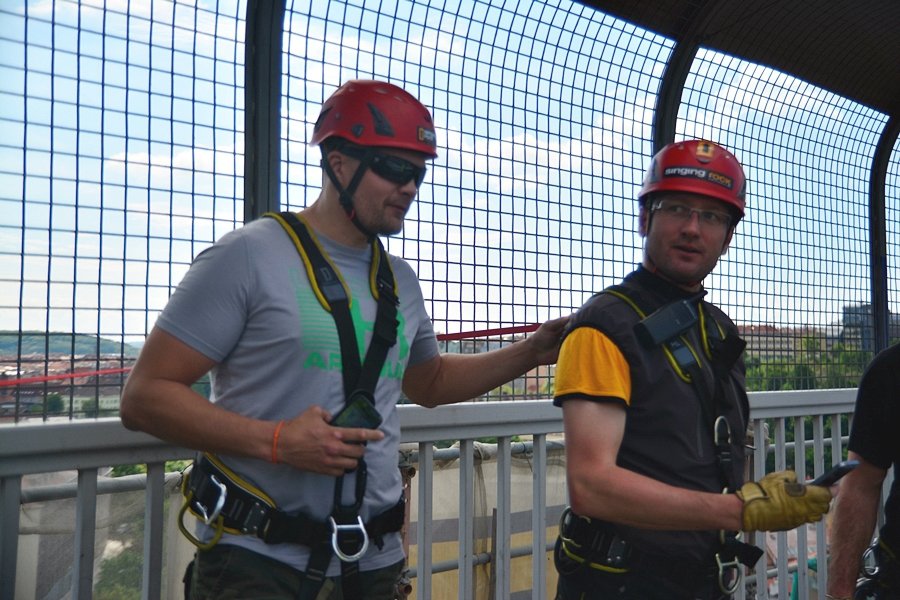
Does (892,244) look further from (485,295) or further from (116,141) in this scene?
(116,141)

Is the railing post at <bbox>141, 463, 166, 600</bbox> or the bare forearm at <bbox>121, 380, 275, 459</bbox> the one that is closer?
the bare forearm at <bbox>121, 380, 275, 459</bbox>

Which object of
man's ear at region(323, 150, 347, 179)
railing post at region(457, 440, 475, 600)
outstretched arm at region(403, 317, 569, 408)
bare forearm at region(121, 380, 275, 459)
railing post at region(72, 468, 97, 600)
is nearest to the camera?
bare forearm at region(121, 380, 275, 459)

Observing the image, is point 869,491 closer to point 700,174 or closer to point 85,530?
point 700,174

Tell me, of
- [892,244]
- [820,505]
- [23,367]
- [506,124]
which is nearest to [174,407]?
[23,367]

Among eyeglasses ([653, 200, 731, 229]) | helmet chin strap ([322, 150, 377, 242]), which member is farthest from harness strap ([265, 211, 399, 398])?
eyeglasses ([653, 200, 731, 229])

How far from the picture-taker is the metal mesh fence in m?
2.19

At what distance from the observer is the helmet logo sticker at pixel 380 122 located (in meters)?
2.18

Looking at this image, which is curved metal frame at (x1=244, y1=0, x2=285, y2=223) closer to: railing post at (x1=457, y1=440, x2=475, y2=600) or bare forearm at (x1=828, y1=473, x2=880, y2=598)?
railing post at (x1=457, y1=440, x2=475, y2=600)

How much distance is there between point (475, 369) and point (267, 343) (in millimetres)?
833

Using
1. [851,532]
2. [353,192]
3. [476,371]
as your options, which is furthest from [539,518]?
[353,192]

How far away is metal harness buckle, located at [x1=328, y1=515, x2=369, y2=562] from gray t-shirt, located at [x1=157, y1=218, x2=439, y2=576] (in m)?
0.04

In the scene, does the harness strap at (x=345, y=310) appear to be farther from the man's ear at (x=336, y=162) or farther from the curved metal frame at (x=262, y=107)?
the curved metal frame at (x=262, y=107)

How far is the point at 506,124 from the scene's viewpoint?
3.25 metres

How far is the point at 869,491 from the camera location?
2980mm
